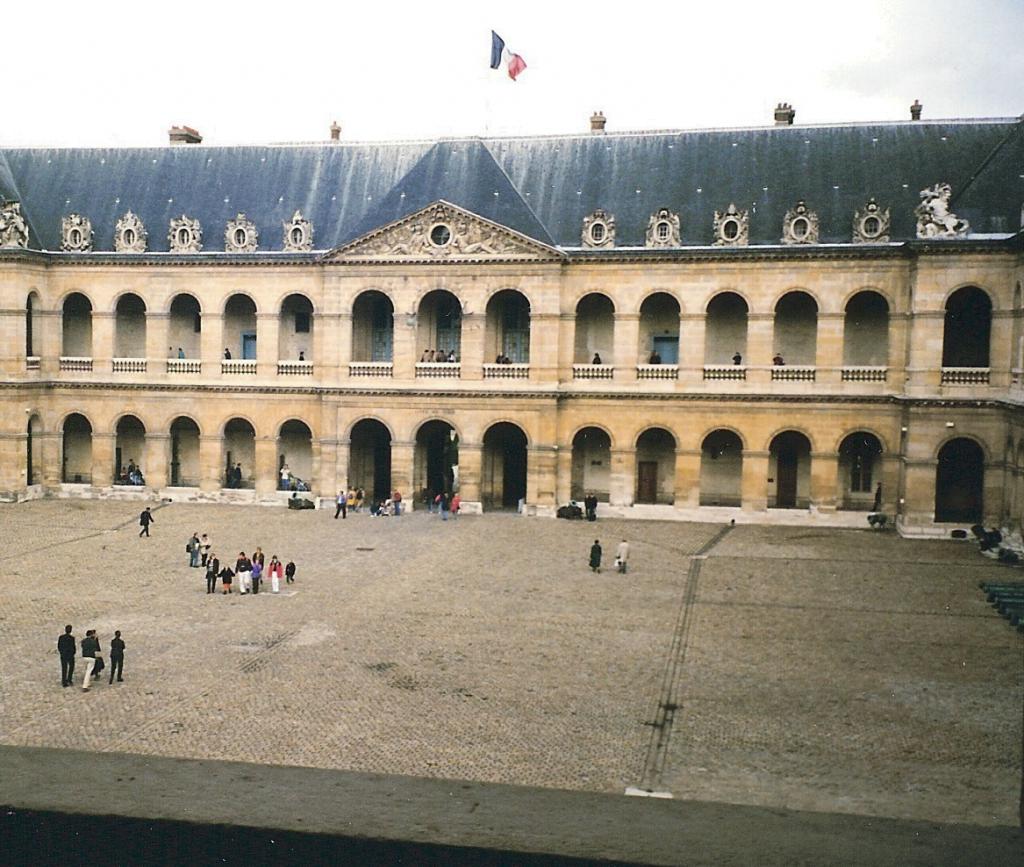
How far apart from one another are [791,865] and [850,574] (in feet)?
103

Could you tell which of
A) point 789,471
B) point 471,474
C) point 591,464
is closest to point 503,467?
point 471,474

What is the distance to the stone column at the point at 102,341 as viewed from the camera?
51.1m

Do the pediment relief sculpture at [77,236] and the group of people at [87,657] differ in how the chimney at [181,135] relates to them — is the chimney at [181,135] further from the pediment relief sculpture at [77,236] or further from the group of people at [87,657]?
the group of people at [87,657]

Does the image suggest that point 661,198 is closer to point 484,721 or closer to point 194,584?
point 194,584

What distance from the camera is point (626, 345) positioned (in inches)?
1845

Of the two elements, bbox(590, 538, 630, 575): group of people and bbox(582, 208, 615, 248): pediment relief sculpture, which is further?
bbox(582, 208, 615, 248): pediment relief sculpture

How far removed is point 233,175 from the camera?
53.2 meters

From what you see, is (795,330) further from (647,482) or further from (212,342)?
(212,342)

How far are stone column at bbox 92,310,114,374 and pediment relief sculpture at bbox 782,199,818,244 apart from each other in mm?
30743

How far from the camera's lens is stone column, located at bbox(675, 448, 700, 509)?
46406mm

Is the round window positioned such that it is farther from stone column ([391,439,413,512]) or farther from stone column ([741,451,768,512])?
stone column ([741,451,768,512])

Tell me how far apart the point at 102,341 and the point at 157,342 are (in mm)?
2681

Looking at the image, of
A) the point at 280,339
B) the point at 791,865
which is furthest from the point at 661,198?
the point at 791,865

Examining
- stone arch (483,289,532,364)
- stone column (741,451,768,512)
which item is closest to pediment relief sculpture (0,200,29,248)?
stone arch (483,289,532,364)
